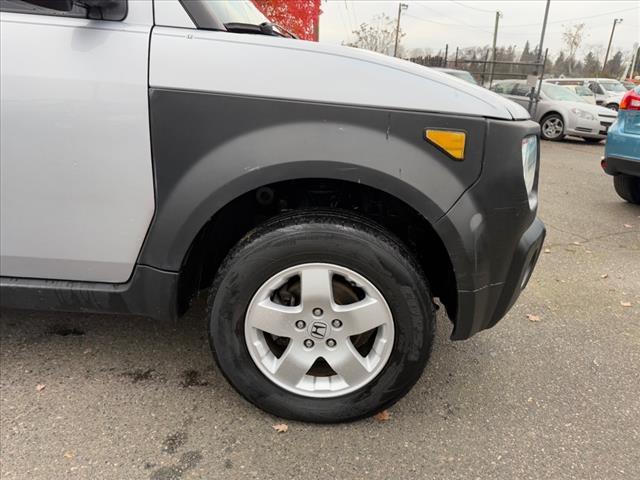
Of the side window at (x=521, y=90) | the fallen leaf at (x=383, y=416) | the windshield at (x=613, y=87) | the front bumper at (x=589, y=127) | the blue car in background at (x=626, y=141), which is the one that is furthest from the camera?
the windshield at (x=613, y=87)

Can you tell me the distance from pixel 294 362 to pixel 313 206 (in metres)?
0.65

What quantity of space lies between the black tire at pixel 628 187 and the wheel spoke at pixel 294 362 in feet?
17.2

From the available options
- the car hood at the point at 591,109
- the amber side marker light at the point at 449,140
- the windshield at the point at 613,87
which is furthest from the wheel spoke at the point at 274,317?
the windshield at the point at 613,87

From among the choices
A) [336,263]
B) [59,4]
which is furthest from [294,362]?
[59,4]

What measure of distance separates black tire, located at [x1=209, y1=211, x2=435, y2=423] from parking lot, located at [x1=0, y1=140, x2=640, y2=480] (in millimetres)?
134

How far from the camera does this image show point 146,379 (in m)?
2.23

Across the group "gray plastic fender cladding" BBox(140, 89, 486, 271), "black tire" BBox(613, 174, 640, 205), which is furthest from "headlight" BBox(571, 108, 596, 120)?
"gray plastic fender cladding" BBox(140, 89, 486, 271)

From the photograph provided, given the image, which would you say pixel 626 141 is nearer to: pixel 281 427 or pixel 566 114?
pixel 281 427

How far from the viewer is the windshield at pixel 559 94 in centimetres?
1188

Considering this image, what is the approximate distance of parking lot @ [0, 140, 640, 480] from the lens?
5.84 ft

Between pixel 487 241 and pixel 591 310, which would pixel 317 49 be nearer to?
pixel 487 241

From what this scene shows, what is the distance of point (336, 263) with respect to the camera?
1.77 metres

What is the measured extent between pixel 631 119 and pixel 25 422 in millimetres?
5647

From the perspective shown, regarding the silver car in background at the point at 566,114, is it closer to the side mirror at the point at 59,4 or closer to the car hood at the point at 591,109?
the car hood at the point at 591,109
